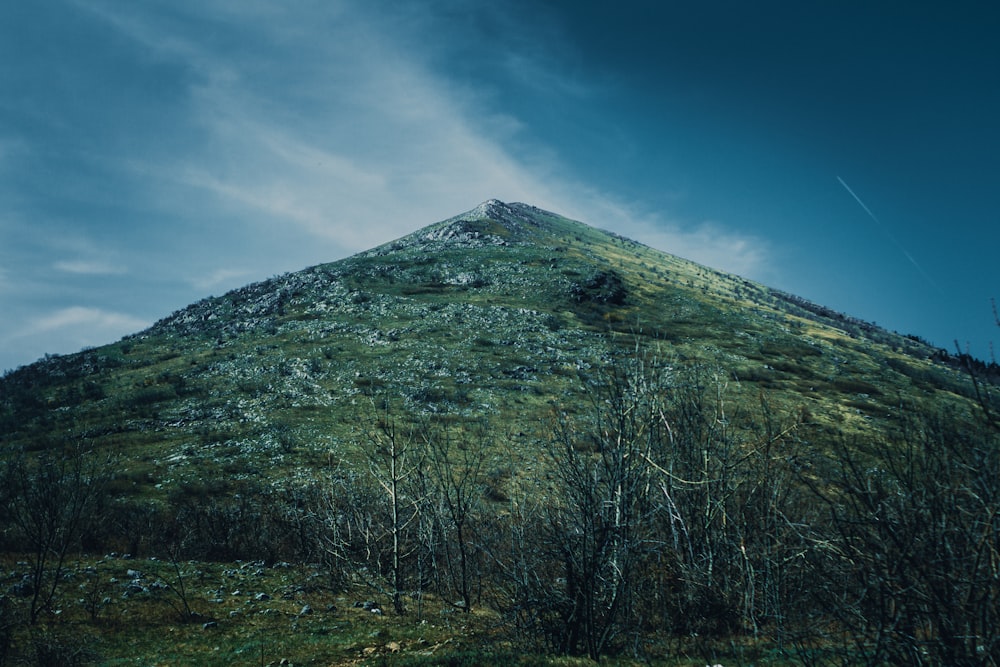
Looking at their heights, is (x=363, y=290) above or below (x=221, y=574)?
above

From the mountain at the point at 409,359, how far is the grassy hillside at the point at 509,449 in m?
0.41

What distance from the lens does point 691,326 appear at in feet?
219

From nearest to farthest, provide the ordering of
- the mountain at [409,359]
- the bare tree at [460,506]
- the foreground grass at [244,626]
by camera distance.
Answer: the foreground grass at [244,626] → the bare tree at [460,506] → the mountain at [409,359]

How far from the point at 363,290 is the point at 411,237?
4460cm

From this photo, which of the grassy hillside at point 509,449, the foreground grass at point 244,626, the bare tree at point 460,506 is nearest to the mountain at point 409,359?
the grassy hillside at point 509,449

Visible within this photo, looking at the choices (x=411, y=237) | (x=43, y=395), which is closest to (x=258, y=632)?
(x=43, y=395)

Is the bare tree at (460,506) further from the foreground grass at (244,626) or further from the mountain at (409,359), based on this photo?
the mountain at (409,359)

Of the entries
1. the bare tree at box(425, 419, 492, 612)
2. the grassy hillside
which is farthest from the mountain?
the bare tree at box(425, 419, 492, 612)

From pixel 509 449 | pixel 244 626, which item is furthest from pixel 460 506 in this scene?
pixel 509 449

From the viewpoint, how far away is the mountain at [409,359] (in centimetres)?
3512

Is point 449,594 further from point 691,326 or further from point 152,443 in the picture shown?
point 691,326

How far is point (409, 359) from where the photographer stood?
157 feet

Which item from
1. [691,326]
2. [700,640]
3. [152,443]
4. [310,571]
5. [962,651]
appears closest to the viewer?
[962,651]

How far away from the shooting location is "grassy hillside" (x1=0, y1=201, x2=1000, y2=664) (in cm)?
880
